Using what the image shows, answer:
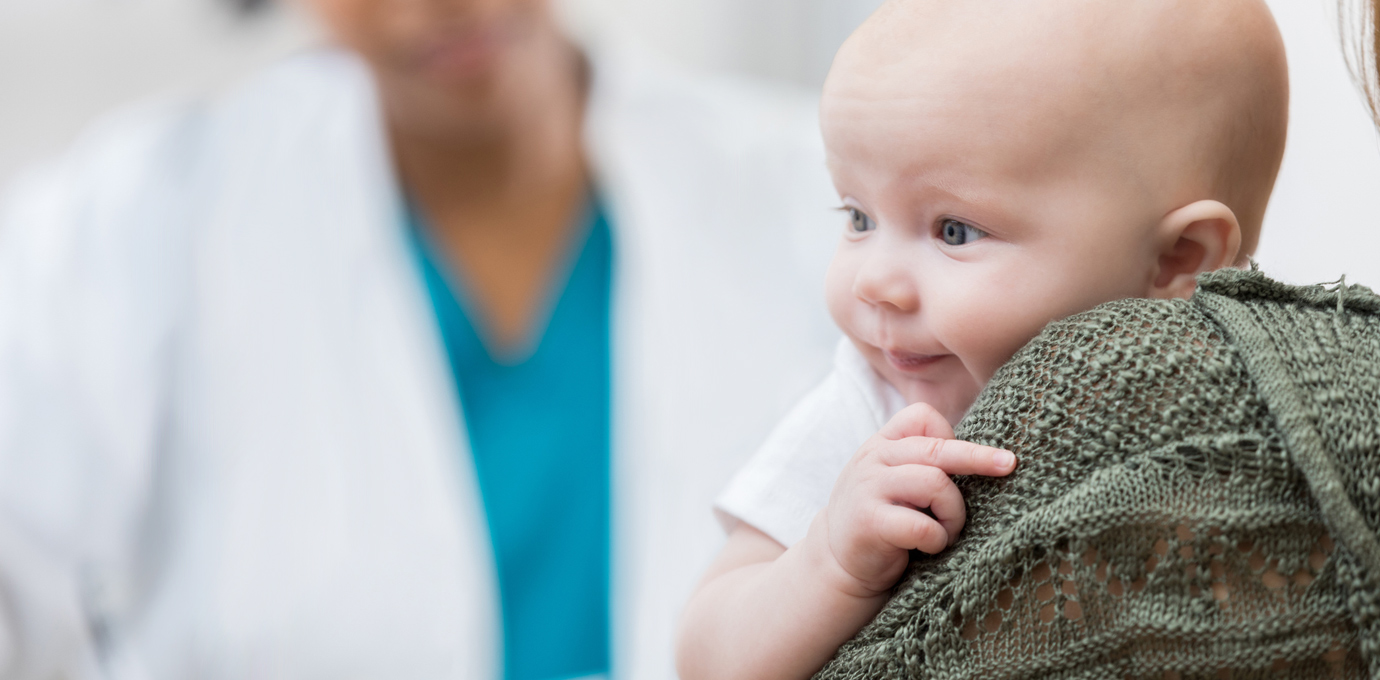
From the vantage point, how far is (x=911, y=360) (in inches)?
14.7

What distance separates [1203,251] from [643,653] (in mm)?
693

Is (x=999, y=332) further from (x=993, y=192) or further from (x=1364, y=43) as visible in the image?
(x=1364, y=43)

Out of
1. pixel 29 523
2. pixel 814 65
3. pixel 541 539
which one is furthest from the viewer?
pixel 814 65

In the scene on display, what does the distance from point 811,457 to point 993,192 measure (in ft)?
0.41

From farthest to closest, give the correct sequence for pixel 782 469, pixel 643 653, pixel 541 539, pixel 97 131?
pixel 97 131 → pixel 541 539 → pixel 643 653 → pixel 782 469

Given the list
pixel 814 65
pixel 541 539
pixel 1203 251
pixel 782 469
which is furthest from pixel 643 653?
pixel 814 65

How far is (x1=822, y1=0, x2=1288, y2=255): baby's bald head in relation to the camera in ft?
1.08

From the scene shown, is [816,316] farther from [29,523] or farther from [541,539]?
[29,523]

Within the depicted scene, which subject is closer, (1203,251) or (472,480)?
(1203,251)

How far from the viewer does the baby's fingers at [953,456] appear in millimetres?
309

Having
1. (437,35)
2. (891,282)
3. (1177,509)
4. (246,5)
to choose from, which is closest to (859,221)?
(891,282)

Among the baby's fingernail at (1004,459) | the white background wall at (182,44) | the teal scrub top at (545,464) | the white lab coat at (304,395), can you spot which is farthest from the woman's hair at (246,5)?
the baby's fingernail at (1004,459)

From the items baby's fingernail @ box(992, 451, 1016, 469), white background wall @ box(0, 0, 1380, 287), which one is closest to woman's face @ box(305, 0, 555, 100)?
white background wall @ box(0, 0, 1380, 287)

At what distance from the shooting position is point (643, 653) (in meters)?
0.94
